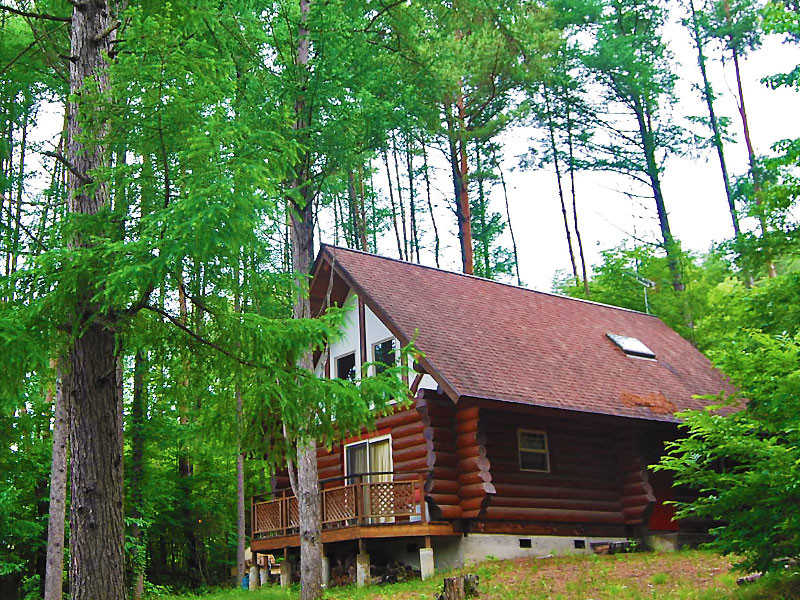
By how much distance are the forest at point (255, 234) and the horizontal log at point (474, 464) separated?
3390 mm

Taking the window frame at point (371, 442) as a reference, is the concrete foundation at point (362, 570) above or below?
below

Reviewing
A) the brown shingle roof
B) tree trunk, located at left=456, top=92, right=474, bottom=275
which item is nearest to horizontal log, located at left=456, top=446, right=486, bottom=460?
the brown shingle roof

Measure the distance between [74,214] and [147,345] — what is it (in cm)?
159

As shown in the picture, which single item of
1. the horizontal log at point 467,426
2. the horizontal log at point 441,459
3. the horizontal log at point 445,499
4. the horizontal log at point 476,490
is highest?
the horizontal log at point 467,426

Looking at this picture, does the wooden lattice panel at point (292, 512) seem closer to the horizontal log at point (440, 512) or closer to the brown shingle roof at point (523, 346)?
the horizontal log at point (440, 512)

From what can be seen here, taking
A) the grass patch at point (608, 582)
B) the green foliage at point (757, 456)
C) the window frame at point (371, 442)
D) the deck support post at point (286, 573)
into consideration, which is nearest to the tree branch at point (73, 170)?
the green foliage at point (757, 456)

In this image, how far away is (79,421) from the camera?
7.78 metres

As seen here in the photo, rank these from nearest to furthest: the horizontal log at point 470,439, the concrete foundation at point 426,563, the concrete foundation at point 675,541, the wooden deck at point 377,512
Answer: the concrete foundation at point 426,563 → the wooden deck at point 377,512 → the horizontal log at point 470,439 → the concrete foundation at point 675,541

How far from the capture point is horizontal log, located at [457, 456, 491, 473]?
16359 mm

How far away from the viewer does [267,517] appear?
1986 centimetres

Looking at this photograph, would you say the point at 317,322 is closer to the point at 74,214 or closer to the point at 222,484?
the point at 74,214

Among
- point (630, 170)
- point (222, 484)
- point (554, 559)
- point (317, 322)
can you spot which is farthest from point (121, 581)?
point (630, 170)

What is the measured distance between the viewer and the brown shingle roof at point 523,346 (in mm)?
17188

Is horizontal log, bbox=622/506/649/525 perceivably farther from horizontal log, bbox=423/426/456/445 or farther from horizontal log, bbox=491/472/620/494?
horizontal log, bbox=423/426/456/445
